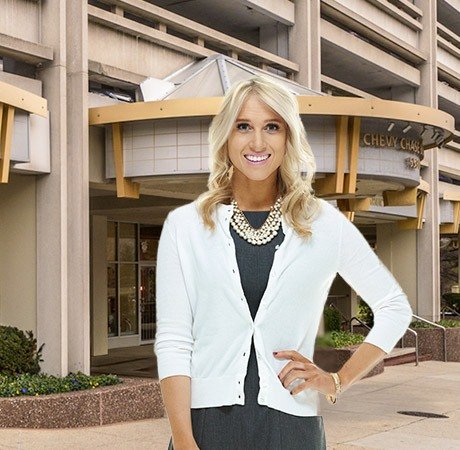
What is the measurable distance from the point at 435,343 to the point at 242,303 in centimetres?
2111

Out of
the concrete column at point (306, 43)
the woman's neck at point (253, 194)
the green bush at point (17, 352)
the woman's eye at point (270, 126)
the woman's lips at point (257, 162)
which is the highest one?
the concrete column at point (306, 43)

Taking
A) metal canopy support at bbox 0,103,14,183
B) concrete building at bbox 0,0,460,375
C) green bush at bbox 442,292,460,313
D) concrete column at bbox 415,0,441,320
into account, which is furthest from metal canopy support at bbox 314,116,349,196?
green bush at bbox 442,292,460,313

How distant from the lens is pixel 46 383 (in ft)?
37.3

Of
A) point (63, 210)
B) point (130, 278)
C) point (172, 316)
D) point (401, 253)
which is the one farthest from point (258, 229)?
point (401, 253)

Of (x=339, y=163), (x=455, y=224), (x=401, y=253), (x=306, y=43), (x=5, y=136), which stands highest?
(x=306, y=43)

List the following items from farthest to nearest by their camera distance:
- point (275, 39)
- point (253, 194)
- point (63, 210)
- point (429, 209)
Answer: point (429, 209), point (275, 39), point (63, 210), point (253, 194)

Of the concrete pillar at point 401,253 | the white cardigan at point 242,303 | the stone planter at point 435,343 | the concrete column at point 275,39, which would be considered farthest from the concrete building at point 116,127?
the white cardigan at point 242,303

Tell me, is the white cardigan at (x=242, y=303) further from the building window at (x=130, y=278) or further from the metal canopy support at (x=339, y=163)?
the building window at (x=130, y=278)

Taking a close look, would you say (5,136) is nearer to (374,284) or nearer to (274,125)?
(274,125)

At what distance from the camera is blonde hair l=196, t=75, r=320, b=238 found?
89.8 inches

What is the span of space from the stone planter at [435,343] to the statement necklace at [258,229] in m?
20.5

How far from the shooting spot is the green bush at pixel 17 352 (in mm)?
11669

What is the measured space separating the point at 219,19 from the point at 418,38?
868cm

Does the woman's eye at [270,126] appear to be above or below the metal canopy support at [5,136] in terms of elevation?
below
